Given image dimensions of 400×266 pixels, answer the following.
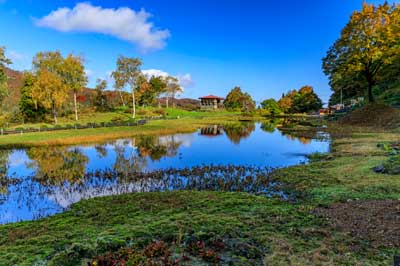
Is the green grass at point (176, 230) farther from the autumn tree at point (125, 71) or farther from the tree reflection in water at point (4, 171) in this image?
the autumn tree at point (125, 71)

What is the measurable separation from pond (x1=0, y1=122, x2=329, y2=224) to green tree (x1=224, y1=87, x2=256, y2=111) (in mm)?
83057

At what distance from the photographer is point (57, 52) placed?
51.6m

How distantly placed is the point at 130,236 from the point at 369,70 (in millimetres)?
40358

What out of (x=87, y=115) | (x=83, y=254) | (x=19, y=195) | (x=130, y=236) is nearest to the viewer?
(x=83, y=254)

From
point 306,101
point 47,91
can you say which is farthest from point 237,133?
point 306,101

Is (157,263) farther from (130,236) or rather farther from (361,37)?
(361,37)

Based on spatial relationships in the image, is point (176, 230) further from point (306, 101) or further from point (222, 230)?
→ point (306, 101)

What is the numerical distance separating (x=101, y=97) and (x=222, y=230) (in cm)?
7287

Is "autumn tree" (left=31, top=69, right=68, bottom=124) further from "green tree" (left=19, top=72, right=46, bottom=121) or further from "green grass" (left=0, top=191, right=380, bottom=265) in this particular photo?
"green grass" (left=0, top=191, right=380, bottom=265)

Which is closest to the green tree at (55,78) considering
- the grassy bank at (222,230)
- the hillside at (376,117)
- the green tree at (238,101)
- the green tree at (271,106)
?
the grassy bank at (222,230)

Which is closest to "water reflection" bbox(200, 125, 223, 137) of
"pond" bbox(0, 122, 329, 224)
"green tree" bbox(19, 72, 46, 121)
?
"pond" bbox(0, 122, 329, 224)

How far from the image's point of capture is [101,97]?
241 ft

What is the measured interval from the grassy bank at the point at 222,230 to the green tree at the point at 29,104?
1831 inches

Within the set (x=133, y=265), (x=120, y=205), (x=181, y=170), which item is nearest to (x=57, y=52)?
(x=181, y=170)
